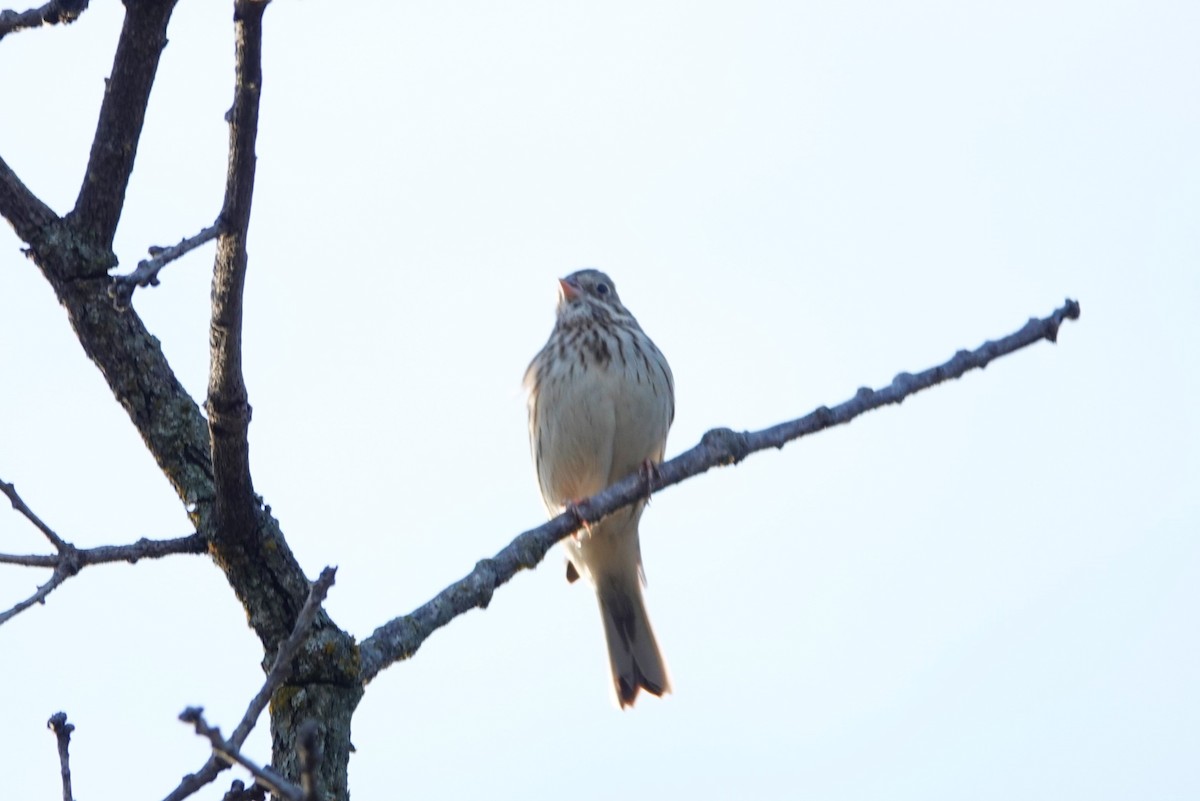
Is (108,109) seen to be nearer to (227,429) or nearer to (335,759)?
(227,429)

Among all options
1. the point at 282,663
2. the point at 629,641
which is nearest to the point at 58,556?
the point at 282,663

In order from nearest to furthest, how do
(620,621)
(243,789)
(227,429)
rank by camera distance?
(243,789), (227,429), (620,621)

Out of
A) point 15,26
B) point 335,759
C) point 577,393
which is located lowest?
point 335,759

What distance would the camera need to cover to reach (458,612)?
15.4 ft

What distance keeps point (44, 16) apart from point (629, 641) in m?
→ 5.77

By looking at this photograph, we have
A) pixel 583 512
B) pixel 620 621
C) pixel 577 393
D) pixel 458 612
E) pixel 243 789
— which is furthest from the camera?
pixel 620 621

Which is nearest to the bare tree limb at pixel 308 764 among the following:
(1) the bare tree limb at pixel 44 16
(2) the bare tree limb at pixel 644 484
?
(2) the bare tree limb at pixel 644 484

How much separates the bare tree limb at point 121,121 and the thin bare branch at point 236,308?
526 millimetres

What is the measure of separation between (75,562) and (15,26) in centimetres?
142

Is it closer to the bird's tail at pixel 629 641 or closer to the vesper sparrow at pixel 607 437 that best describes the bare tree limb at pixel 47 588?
the vesper sparrow at pixel 607 437

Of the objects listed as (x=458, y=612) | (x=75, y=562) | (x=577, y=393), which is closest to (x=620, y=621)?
(x=577, y=393)

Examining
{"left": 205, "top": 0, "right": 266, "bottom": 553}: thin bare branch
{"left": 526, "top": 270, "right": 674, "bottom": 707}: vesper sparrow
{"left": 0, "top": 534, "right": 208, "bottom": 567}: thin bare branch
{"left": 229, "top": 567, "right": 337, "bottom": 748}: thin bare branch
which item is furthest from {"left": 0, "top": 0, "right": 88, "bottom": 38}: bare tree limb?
{"left": 526, "top": 270, "right": 674, "bottom": 707}: vesper sparrow

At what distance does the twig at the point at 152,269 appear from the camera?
3.63 metres

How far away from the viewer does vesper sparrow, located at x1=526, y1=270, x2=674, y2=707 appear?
848 cm
